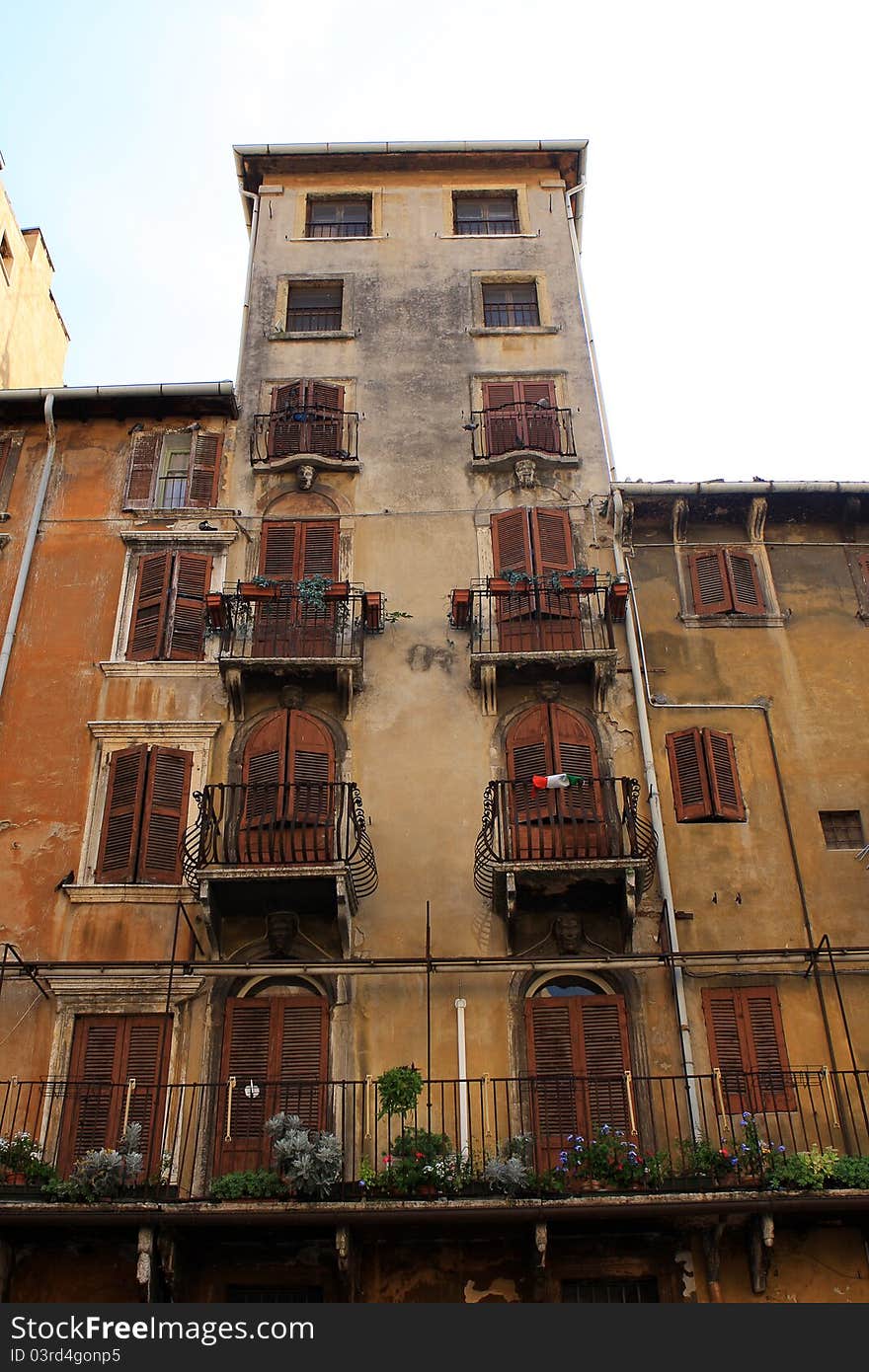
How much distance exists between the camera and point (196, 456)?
2372 centimetres

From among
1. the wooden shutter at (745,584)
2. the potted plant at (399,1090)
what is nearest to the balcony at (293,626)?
the wooden shutter at (745,584)

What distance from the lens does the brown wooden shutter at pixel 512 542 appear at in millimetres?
22016

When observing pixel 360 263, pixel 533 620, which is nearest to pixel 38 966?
pixel 533 620

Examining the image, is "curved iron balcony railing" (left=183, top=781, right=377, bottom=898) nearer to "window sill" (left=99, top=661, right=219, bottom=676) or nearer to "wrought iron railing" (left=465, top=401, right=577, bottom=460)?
"window sill" (left=99, top=661, right=219, bottom=676)

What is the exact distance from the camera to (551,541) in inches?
880

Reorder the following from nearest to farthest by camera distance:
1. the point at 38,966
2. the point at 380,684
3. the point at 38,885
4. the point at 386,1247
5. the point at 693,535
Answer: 1. the point at 386,1247
2. the point at 38,966
3. the point at 38,885
4. the point at 380,684
5. the point at 693,535

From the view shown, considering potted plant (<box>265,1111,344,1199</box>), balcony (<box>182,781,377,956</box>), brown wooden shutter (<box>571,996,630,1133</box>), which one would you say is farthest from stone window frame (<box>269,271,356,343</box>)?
potted plant (<box>265,1111,344,1199</box>)

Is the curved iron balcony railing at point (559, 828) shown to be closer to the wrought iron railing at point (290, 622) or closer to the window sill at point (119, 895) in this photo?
the wrought iron railing at point (290, 622)

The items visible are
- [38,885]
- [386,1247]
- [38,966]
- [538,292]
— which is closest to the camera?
[386,1247]

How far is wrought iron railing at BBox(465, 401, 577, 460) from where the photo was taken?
23578mm

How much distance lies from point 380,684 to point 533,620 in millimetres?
2542

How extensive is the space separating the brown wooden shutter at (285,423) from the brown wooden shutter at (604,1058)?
36.0 ft

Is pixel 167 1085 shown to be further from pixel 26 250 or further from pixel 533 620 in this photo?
pixel 26 250

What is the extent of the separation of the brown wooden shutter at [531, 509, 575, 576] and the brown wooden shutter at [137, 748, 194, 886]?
254 inches
